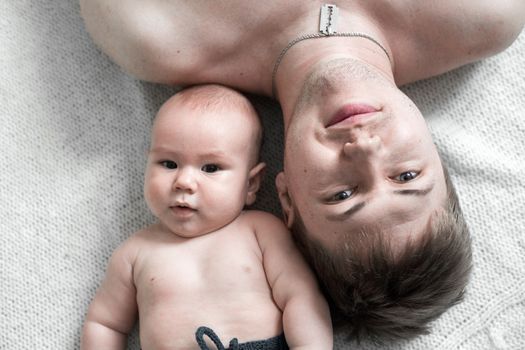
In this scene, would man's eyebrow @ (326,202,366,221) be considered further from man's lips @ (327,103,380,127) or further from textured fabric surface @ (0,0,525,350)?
textured fabric surface @ (0,0,525,350)

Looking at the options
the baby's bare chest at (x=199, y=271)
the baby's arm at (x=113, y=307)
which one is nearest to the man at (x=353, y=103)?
the baby's bare chest at (x=199, y=271)

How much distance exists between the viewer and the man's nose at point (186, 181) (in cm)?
120

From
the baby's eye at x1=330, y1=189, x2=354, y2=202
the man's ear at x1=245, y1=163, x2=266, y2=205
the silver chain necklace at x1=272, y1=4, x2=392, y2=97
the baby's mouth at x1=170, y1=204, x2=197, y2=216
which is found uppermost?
the silver chain necklace at x1=272, y1=4, x2=392, y2=97

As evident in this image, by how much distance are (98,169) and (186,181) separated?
0.97 feet

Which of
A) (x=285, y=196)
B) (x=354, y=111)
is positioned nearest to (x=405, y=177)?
→ (x=354, y=111)

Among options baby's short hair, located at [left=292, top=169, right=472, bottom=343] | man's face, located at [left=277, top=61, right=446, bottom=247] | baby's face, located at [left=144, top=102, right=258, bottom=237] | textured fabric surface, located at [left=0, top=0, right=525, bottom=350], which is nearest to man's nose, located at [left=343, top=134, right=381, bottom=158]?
man's face, located at [left=277, top=61, right=446, bottom=247]

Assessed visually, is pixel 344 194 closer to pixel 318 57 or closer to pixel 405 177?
pixel 405 177

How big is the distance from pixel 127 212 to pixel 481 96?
2.54ft

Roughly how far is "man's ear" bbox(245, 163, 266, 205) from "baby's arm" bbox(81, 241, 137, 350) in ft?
0.79

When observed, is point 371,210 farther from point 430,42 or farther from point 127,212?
point 127,212

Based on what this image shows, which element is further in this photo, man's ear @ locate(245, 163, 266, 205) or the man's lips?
man's ear @ locate(245, 163, 266, 205)

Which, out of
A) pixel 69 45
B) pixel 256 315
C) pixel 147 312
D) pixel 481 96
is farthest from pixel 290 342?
pixel 69 45

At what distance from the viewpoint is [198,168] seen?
123cm

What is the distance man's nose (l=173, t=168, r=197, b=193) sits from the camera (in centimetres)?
120
